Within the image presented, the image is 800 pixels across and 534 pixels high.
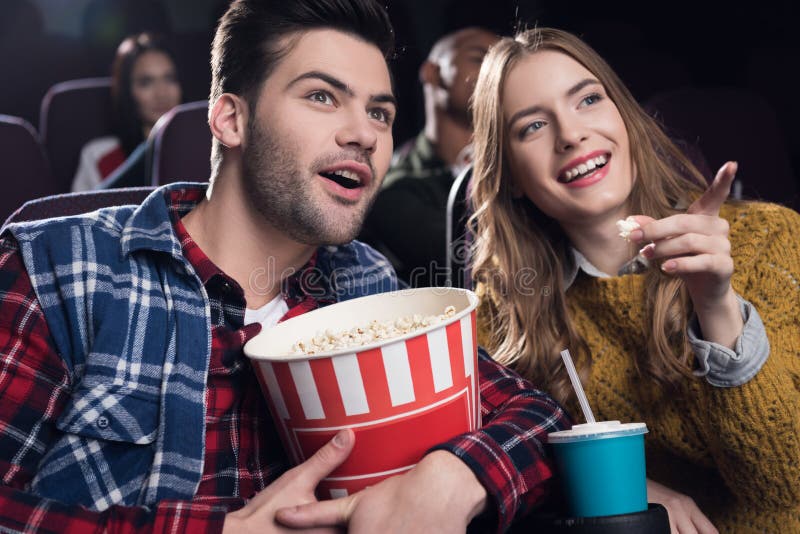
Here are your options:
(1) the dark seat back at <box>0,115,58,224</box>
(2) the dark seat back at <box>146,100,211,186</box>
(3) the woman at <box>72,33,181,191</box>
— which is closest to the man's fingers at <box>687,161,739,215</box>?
(2) the dark seat back at <box>146,100,211,186</box>


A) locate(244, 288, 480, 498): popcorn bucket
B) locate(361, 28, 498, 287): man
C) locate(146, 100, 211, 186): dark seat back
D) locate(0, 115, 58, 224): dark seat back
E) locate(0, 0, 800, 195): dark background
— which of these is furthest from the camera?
locate(0, 0, 800, 195): dark background

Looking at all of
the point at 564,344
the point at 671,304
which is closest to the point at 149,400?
the point at 564,344

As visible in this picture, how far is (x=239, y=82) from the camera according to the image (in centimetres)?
135

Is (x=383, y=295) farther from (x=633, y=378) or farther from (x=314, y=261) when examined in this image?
(x=633, y=378)

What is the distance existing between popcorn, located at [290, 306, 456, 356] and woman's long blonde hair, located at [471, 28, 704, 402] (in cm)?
Result: 43

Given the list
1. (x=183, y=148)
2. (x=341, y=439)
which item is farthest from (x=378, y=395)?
(x=183, y=148)

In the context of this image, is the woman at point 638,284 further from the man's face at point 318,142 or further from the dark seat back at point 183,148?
the dark seat back at point 183,148

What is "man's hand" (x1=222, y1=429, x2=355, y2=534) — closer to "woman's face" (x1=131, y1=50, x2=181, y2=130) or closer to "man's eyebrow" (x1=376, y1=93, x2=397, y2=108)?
"man's eyebrow" (x1=376, y1=93, x2=397, y2=108)

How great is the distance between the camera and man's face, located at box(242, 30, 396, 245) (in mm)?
1248

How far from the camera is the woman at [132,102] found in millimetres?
3545

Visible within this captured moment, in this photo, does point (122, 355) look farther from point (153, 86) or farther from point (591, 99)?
point (153, 86)

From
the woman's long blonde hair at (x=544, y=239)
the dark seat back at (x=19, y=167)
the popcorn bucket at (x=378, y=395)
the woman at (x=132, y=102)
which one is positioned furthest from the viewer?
the woman at (x=132, y=102)

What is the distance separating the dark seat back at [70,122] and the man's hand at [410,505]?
299cm

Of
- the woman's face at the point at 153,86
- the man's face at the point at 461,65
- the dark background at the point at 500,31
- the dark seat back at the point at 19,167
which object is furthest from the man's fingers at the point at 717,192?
the woman's face at the point at 153,86
